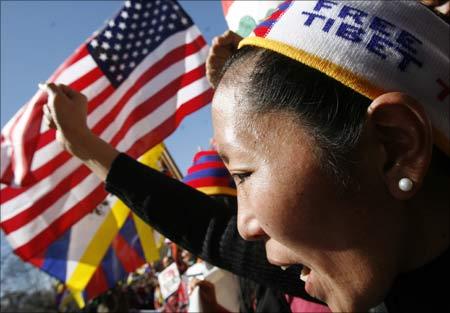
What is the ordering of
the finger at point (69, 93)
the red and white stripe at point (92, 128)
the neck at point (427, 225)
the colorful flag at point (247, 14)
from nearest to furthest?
the neck at point (427, 225)
the finger at point (69, 93)
the colorful flag at point (247, 14)
the red and white stripe at point (92, 128)

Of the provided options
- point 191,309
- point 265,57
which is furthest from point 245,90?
point 191,309

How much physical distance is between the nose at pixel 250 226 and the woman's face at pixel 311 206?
0.04 meters

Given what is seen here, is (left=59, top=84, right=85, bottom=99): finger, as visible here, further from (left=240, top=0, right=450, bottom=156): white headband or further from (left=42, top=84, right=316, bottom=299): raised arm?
(left=240, top=0, right=450, bottom=156): white headband

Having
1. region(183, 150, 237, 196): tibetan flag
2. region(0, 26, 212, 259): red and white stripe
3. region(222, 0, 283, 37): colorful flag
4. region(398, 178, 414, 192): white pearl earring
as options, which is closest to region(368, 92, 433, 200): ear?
region(398, 178, 414, 192): white pearl earring

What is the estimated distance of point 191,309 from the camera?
3031 mm

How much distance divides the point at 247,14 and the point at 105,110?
1.42 metres

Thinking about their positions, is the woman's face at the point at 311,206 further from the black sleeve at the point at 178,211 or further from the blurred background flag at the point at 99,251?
the blurred background flag at the point at 99,251

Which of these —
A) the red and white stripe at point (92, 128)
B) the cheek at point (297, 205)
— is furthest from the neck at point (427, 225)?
the red and white stripe at point (92, 128)

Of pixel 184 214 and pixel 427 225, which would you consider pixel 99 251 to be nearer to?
pixel 184 214

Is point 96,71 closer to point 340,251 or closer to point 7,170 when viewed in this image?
point 7,170

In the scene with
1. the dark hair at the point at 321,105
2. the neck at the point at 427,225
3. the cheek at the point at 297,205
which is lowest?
the neck at the point at 427,225

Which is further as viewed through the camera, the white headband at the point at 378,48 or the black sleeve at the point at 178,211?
the black sleeve at the point at 178,211

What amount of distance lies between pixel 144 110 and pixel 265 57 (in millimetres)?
2897

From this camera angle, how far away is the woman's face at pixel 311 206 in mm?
950
